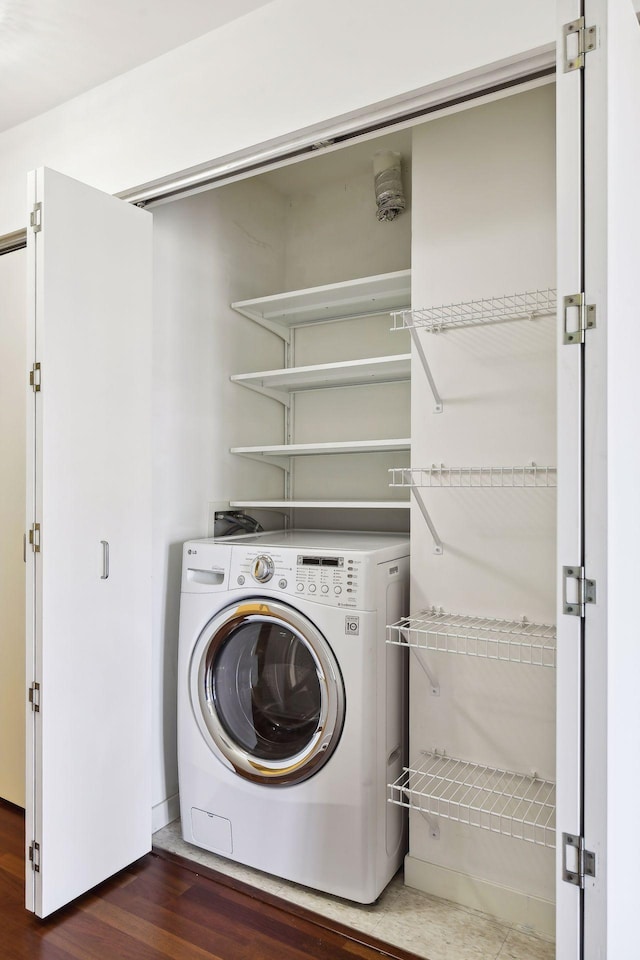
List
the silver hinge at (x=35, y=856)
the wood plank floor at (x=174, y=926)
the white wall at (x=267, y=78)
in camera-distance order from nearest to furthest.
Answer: the white wall at (x=267, y=78) < the wood plank floor at (x=174, y=926) < the silver hinge at (x=35, y=856)

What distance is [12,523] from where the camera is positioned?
8.26ft

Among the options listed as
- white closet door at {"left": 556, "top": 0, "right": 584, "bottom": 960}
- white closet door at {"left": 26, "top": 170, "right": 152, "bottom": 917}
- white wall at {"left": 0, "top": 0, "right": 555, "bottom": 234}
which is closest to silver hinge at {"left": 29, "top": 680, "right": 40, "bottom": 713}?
white closet door at {"left": 26, "top": 170, "right": 152, "bottom": 917}

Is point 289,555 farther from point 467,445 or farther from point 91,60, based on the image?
point 91,60

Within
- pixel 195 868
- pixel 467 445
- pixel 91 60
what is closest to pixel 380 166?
pixel 91 60

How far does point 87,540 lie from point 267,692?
30.7 inches

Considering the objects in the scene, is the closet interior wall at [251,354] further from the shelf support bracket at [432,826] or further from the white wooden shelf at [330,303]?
the shelf support bracket at [432,826]

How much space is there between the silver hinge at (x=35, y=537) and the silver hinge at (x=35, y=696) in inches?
15.4

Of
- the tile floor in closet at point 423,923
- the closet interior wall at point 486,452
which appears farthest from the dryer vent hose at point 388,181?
the tile floor in closet at point 423,923

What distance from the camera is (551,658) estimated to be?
5.96ft

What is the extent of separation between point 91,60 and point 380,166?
112 cm

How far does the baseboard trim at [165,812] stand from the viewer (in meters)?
2.33

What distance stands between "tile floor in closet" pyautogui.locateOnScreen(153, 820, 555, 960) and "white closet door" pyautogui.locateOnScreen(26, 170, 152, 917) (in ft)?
1.66

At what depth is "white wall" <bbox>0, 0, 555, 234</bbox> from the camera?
4.86ft
